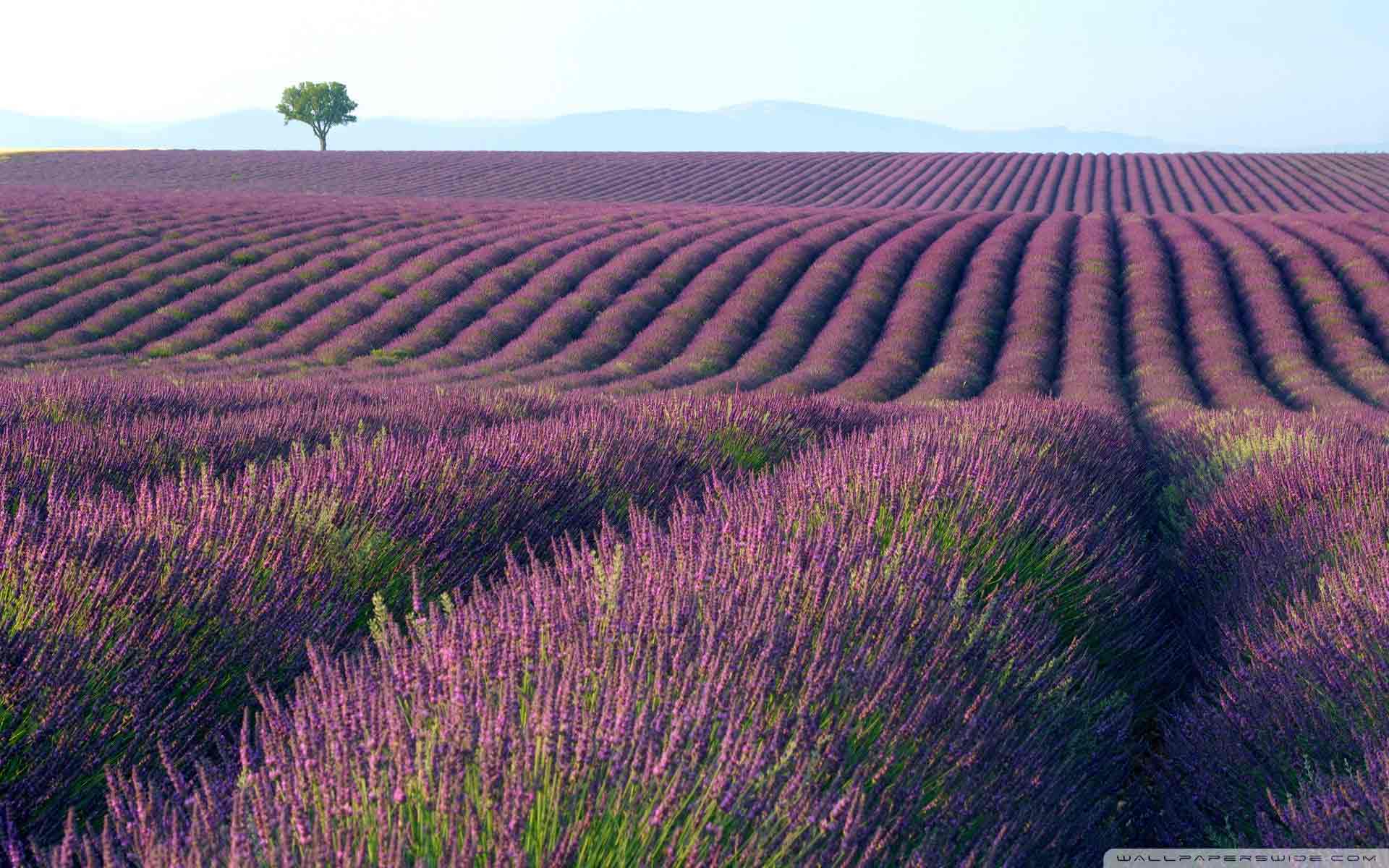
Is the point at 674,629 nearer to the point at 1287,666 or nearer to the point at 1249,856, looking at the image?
the point at 1249,856

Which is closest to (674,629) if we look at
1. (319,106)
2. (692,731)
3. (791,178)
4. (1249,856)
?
(692,731)

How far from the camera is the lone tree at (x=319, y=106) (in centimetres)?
6894

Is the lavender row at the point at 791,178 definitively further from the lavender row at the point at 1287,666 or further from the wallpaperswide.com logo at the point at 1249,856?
the wallpaperswide.com logo at the point at 1249,856

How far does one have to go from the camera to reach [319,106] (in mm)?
69438

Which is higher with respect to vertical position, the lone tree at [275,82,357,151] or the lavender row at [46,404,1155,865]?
the lone tree at [275,82,357,151]

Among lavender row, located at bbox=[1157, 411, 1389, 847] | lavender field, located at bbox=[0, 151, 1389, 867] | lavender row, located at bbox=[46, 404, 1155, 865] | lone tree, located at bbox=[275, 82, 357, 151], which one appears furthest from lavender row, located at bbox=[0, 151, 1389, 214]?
lavender row, located at bbox=[46, 404, 1155, 865]

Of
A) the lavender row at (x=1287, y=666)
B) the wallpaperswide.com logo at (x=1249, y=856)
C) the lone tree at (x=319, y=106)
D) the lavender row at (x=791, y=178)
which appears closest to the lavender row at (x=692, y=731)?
the wallpaperswide.com logo at (x=1249, y=856)

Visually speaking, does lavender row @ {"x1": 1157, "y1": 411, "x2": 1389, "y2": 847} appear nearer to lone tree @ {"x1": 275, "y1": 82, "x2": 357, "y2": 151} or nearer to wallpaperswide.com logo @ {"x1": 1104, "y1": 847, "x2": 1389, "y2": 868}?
wallpaperswide.com logo @ {"x1": 1104, "y1": 847, "x2": 1389, "y2": 868}

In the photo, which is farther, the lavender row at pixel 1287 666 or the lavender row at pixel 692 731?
the lavender row at pixel 1287 666

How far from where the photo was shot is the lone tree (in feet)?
226

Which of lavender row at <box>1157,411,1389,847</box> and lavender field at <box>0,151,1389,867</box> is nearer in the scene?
lavender field at <box>0,151,1389,867</box>

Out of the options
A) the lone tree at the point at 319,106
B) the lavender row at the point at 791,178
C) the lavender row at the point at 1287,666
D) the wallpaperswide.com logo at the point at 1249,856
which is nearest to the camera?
the wallpaperswide.com logo at the point at 1249,856

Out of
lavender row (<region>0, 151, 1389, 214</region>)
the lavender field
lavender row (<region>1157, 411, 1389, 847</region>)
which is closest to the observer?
the lavender field

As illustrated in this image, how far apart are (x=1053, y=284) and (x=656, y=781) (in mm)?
20023
